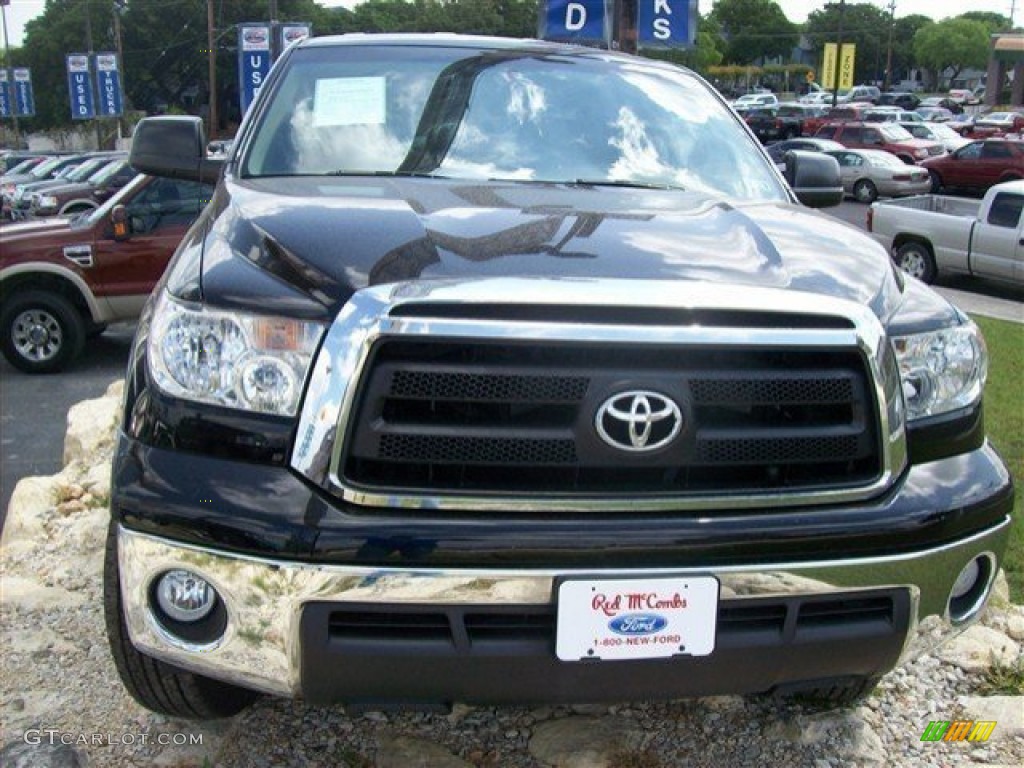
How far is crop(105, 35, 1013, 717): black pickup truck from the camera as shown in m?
2.14

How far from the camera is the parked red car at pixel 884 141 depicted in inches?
1284

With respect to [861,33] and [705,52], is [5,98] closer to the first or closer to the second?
[705,52]

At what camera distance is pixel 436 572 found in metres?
2.11

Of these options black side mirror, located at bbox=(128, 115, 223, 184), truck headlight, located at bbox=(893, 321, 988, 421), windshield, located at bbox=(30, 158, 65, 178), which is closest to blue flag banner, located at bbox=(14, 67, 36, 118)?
windshield, located at bbox=(30, 158, 65, 178)

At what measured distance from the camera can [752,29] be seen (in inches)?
4636

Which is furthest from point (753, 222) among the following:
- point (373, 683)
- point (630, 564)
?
point (373, 683)

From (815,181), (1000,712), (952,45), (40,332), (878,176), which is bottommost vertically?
(878,176)

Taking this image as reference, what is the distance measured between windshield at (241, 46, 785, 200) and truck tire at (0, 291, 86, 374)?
6.22m

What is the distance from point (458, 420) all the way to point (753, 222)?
3.70ft

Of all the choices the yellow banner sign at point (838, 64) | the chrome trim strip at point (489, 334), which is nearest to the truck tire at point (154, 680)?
the chrome trim strip at point (489, 334)

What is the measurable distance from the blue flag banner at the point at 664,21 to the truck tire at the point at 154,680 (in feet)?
31.0

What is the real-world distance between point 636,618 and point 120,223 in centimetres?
824

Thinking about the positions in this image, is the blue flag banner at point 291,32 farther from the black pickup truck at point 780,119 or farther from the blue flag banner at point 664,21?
the black pickup truck at point 780,119

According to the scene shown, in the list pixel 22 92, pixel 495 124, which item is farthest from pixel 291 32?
pixel 22 92
